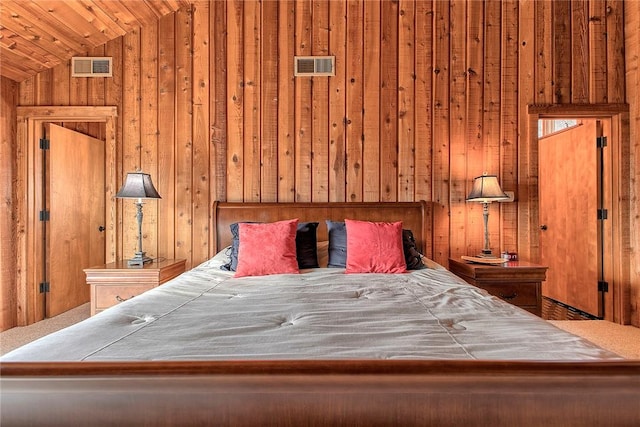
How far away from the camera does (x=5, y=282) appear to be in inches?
127

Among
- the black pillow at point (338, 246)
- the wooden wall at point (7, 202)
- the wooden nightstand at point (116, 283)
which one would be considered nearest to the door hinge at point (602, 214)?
the black pillow at point (338, 246)

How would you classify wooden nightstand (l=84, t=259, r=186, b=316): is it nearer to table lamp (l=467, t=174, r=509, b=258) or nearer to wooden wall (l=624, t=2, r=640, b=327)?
table lamp (l=467, t=174, r=509, b=258)

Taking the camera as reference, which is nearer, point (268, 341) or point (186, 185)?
point (268, 341)

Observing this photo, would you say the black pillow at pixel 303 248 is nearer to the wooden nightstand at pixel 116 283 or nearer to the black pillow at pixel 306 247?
the black pillow at pixel 306 247

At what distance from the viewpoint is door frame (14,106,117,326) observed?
3.30 meters

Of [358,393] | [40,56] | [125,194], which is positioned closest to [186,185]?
[125,194]

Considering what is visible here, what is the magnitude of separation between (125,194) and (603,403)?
3.02 m

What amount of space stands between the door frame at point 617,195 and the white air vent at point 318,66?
1852 millimetres

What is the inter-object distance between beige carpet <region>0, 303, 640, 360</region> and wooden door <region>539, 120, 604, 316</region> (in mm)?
375

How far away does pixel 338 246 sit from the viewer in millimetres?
2738

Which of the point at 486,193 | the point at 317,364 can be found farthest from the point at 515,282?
the point at 317,364

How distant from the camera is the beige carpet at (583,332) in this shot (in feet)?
9.09

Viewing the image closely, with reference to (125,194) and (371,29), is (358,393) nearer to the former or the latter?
(125,194)

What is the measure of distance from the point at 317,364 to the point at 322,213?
97.6 inches
